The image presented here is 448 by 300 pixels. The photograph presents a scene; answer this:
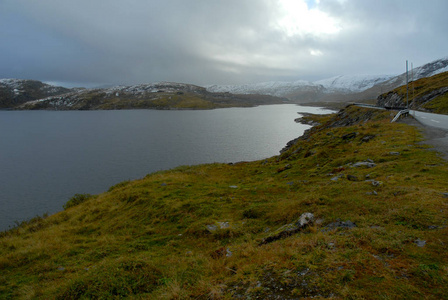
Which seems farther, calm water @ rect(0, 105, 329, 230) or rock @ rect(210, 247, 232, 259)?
calm water @ rect(0, 105, 329, 230)

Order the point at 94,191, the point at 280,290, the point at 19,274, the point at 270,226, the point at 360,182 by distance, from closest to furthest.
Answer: the point at 280,290
the point at 19,274
the point at 270,226
the point at 360,182
the point at 94,191

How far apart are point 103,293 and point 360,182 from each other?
48.3 feet

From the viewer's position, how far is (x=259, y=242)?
10859 millimetres

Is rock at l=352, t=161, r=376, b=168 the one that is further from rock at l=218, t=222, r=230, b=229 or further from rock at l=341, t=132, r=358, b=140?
rock at l=341, t=132, r=358, b=140

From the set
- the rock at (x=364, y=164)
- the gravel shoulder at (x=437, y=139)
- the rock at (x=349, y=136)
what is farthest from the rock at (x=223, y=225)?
the rock at (x=349, y=136)

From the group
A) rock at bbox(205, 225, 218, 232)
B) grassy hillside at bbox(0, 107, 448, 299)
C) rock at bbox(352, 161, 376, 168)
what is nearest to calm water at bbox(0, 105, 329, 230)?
grassy hillside at bbox(0, 107, 448, 299)

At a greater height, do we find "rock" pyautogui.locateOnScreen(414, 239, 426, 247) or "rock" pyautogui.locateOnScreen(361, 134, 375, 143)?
"rock" pyautogui.locateOnScreen(361, 134, 375, 143)

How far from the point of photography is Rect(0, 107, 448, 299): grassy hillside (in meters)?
6.58

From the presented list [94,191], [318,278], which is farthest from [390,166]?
[94,191]

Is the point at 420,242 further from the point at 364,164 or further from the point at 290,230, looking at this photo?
the point at 364,164

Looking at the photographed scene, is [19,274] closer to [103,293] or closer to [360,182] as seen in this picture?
[103,293]

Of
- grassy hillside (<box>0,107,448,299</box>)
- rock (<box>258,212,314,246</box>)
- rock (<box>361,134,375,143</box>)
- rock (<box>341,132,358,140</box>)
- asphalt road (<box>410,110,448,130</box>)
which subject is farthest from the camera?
rock (<box>341,132,358,140</box>)

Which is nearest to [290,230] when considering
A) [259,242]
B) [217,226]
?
[259,242]

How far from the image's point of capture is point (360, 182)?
48.0ft
